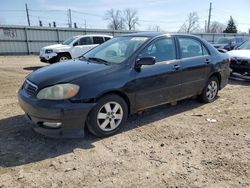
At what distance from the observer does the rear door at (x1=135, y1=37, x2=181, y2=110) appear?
434 cm

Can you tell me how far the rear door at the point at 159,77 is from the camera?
4340 millimetres

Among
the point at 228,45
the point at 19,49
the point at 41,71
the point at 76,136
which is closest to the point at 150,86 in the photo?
the point at 76,136

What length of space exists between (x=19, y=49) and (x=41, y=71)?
17.9 m

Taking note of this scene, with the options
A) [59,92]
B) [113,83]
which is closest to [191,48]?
[113,83]

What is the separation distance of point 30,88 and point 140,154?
1.95 meters

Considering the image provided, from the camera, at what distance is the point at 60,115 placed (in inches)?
138

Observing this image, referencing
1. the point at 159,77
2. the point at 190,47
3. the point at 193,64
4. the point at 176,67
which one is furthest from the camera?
the point at 190,47

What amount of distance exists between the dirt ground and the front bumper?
0.83 ft

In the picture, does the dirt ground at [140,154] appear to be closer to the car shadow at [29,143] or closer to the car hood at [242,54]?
the car shadow at [29,143]

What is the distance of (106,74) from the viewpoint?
392 centimetres

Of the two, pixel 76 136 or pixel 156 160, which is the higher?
pixel 76 136

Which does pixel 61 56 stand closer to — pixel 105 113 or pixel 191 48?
pixel 191 48

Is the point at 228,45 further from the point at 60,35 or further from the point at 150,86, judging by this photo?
the point at 150,86

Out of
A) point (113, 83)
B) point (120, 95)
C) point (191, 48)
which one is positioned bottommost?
point (120, 95)
